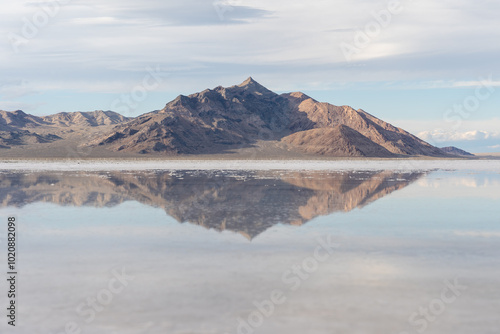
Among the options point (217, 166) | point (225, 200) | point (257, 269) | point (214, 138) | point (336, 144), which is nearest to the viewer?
point (257, 269)

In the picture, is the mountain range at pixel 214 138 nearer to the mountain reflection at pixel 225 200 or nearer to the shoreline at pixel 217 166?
the shoreline at pixel 217 166

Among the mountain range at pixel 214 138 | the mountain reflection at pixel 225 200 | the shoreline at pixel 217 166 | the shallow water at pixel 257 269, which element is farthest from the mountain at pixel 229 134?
the shallow water at pixel 257 269

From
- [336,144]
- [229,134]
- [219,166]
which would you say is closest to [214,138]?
[229,134]

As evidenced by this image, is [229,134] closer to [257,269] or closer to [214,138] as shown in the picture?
[214,138]

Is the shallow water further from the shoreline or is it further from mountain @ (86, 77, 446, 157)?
mountain @ (86, 77, 446, 157)

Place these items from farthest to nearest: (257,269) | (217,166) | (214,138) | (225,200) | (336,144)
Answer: (214,138) → (336,144) → (217,166) → (225,200) → (257,269)

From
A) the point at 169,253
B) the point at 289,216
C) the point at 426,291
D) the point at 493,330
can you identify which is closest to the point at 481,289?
the point at 426,291
